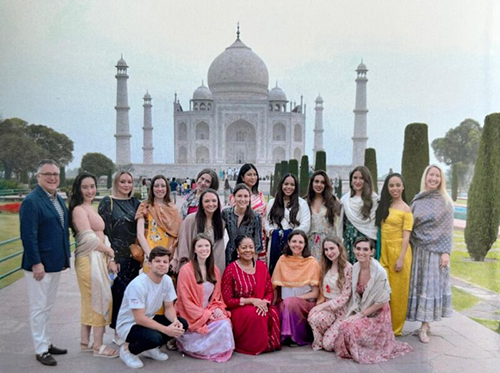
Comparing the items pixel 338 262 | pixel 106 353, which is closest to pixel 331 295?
pixel 338 262

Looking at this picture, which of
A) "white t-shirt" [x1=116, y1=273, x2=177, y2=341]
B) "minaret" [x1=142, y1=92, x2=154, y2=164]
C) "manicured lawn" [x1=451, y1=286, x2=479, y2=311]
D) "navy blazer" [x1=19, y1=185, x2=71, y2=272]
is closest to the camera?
"navy blazer" [x1=19, y1=185, x2=71, y2=272]

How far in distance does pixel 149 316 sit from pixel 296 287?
914 millimetres

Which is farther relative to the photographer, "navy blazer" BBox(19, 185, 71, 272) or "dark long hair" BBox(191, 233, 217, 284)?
"dark long hair" BBox(191, 233, 217, 284)

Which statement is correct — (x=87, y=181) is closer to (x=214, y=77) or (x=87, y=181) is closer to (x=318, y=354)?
(x=318, y=354)

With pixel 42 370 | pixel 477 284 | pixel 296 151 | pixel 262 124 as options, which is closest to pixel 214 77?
pixel 262 124

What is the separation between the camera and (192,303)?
261 cm

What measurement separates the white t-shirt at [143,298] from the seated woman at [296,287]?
703 mm

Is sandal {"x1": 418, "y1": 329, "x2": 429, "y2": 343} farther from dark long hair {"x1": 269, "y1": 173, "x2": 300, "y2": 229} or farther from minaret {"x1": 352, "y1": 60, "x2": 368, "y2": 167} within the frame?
minaret {"x1": 352, "y1": 60, "x2": 368, "y2": 167}

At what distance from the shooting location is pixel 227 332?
254 centimetres

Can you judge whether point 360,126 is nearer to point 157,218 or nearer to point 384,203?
point 384,203

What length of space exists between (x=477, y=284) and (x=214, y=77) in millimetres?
24354

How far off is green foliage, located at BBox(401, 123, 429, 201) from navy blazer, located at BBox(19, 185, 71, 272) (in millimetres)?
3536

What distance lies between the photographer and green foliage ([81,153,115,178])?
11.3ft

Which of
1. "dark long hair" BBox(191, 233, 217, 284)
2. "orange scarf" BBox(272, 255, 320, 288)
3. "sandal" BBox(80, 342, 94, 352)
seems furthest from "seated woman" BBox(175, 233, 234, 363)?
"sandal" BBox(80, 342, 94, 352)
